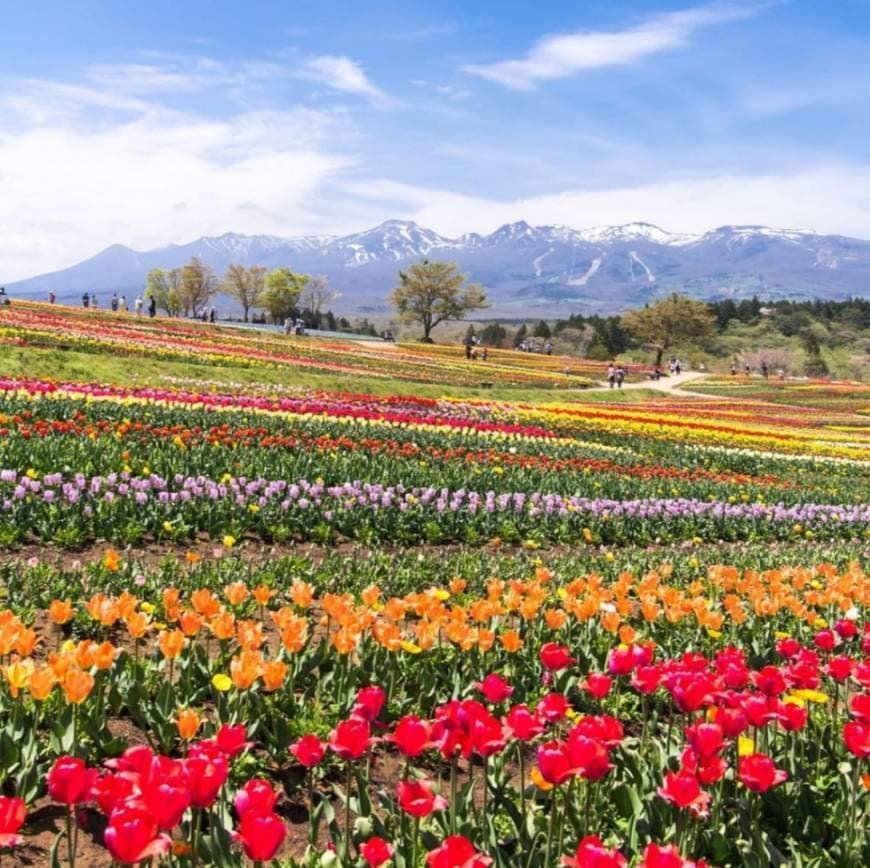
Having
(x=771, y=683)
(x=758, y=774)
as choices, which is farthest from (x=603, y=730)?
(x=771, y=683)

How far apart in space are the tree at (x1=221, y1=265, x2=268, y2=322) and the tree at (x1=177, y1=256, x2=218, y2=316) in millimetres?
2663

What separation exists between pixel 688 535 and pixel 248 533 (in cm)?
659

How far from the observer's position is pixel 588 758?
2.62 metres

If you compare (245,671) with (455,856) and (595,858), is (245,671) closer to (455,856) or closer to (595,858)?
(455,856)

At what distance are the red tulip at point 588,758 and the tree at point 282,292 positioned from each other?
340 feet

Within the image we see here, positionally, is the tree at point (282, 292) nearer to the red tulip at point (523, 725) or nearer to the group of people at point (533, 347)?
the group of people at point (533, 347)

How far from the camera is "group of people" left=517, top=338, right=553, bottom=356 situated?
96738mm

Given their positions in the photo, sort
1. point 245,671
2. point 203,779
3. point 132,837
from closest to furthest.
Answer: point 132,837 < point 203,779 < point 245,671

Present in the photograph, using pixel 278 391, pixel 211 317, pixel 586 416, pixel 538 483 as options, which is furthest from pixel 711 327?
pixel 538 483

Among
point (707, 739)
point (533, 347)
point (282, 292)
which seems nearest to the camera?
point (707, 739)

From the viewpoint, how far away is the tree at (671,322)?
88062mm

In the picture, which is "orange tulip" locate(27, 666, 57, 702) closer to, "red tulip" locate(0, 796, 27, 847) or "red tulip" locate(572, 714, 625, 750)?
"red tulip" locate(0, 796, 27, 847)

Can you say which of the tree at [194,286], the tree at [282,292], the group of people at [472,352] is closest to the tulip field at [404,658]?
the group of people at [472,352]

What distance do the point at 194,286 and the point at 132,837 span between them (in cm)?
12033
